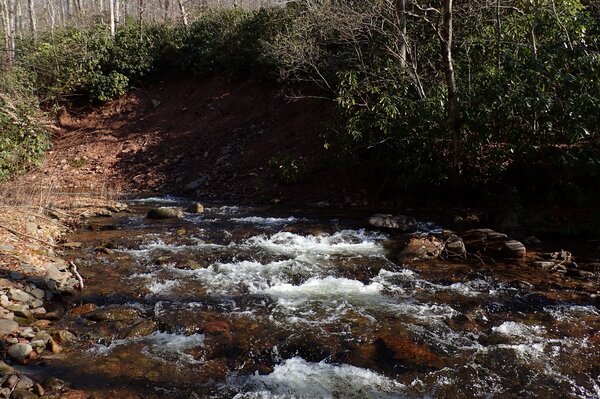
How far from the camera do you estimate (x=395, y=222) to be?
1098cm

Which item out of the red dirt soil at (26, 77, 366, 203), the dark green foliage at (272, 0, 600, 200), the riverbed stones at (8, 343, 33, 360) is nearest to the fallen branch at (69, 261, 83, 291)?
the riverbed stones at (8, 343, 33, 360)

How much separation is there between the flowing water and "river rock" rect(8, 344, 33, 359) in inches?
10.9

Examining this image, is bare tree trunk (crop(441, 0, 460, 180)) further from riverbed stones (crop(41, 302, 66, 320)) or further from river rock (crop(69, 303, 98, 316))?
riverbed stones (crop(41, 302, 66, 320))

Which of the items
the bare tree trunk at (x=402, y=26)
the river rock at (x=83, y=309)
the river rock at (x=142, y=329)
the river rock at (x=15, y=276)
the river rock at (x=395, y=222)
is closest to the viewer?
the river rock at (x=142, y=329)

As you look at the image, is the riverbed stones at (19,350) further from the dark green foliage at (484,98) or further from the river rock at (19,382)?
the dark green foliage at (484,98)

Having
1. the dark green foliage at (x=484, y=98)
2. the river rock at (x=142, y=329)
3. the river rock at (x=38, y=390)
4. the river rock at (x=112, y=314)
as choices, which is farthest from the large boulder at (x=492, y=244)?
the river rock at (x=38, y=390)

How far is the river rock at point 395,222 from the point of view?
1085 centimetres

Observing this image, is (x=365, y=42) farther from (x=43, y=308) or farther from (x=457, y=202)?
(x=43, y=308)

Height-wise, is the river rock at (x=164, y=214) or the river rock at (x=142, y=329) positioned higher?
the river rock at (x=142, y=329)

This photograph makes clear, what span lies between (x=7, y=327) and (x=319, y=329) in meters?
3.86

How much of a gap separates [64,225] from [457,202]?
9.80 m

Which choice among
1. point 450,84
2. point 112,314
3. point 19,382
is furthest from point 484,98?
point 19,382

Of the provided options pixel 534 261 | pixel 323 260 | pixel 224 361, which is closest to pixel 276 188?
pixel 323 260

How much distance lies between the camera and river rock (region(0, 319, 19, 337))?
5594 millimetres
